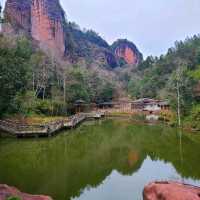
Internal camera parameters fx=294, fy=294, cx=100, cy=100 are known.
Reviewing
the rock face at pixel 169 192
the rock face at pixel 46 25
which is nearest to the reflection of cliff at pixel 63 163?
the rock face at pixel 169 192

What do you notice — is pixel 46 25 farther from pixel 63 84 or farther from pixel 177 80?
pixel 177 80

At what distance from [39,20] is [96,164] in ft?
233

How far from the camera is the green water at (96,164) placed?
12.6m

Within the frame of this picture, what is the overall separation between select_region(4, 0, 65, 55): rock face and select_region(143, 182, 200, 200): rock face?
71.2 metres

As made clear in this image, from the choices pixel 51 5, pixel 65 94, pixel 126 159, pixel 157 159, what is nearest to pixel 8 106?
pixel 126 159

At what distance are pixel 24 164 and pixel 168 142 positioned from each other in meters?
12.9

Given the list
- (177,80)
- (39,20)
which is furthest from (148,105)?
(39,20)

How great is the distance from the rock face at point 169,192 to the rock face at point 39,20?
71.2m

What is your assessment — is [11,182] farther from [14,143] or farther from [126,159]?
[14,143]

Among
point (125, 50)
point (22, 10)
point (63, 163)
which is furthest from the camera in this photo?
point (125, 50)

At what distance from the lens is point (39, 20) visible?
81188 mm

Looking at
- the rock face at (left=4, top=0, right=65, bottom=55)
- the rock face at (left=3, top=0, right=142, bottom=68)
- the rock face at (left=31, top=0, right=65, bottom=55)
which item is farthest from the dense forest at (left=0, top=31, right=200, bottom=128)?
the rock face at (left=4, top=0, right=65, bottom=55)

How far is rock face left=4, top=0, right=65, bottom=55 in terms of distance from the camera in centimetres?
7956

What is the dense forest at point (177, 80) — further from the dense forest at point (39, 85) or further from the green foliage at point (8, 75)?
the green foliage at point (8, 75)
